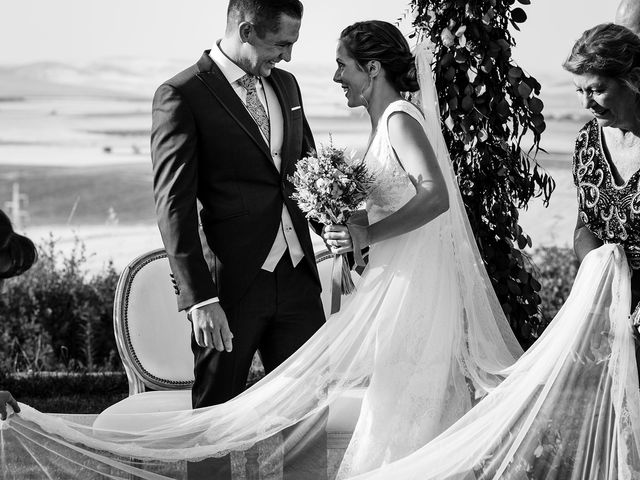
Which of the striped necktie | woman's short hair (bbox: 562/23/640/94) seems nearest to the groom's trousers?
the striped necktie

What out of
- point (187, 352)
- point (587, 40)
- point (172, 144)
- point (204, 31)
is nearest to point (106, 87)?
point (204, 31)

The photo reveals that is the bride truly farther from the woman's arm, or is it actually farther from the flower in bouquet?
the woman's arm

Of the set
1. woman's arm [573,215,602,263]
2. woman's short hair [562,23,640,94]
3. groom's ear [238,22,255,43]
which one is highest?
groom's ear [238,22,255,43]

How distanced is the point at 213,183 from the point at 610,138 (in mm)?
1316

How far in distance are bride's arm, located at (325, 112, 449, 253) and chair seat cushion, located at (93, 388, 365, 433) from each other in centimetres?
51

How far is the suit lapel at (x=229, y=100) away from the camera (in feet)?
12.0

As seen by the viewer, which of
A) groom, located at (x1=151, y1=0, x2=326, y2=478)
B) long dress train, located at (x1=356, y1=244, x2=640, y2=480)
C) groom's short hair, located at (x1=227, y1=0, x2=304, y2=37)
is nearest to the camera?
long dress train, located at (x1=356, y1=244, x2=640, y2=480)

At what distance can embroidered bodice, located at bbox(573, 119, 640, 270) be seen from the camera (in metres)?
3.01

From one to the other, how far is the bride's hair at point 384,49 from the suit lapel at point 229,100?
1.37 ft

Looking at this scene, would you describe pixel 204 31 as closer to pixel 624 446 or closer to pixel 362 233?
pixel 362 233

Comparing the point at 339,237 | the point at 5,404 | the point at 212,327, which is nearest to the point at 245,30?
the point at 339,237

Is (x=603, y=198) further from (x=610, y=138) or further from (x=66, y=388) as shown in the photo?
(x=66, y=388)

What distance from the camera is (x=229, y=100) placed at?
144 inches

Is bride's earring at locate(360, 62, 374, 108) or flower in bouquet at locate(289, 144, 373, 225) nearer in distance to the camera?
flower in bouquet at locate(289, 144, 373, 225)
